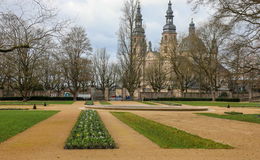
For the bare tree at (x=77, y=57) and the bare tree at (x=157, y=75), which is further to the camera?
the bare tree at (x=157, y=75)

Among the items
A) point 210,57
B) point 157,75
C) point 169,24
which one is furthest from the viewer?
point 169,24

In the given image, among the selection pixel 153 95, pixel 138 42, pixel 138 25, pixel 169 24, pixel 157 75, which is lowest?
pixel 153 95

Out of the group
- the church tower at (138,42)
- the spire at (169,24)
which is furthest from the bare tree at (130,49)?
the spire at (169,24)

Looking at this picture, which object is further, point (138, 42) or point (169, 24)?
point (169, 24)

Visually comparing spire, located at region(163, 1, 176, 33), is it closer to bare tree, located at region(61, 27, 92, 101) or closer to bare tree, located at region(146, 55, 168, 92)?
bare tree, located at region(146, 55, 168, 92)

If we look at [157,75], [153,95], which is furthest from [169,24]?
[153,95]

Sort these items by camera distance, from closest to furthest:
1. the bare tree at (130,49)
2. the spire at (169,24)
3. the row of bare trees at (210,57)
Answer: the row of bare trees at (210,57) < the bare tree at (130,49) < the spire at (169,24)

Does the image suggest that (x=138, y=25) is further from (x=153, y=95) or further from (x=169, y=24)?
(x=169, y=24)

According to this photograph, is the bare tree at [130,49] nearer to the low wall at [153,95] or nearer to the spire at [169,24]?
the low wall at [153,95]

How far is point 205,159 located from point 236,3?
13757 millimetres

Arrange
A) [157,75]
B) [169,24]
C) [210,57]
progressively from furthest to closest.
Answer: [169,24] < [157,75] < [210,57]

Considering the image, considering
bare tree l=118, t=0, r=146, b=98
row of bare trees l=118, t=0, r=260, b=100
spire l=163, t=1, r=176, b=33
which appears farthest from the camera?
spire l=163, t=1, r=176, b=33

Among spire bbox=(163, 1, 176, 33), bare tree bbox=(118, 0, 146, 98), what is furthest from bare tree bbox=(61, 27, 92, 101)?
spire bbox=(163, 1, 176, 33)

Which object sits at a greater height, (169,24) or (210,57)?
(169,24)
